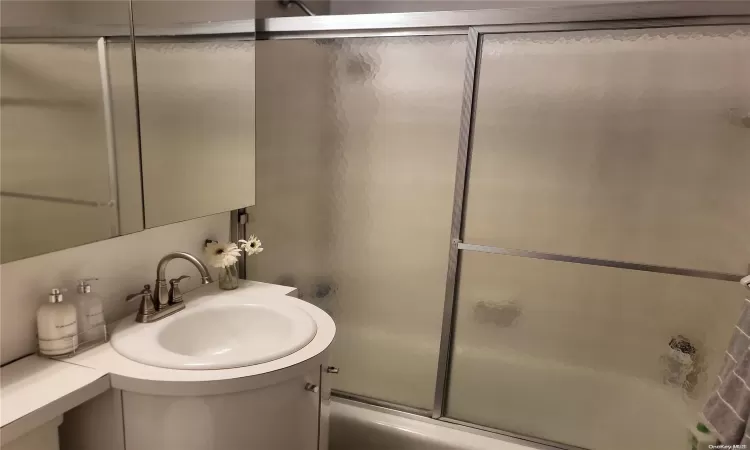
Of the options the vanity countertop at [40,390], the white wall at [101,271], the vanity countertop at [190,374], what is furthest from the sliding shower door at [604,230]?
the vanity countertop at [40,390]

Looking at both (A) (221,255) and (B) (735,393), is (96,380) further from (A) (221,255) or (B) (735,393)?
(B) (735,393)

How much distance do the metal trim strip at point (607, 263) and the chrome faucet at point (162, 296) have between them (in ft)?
2.65

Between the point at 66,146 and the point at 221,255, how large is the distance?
52 cm

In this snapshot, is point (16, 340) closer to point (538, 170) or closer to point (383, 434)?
point (383, 434)

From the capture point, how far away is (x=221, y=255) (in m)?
1.46

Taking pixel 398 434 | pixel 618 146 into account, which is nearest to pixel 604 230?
pixel 618 146

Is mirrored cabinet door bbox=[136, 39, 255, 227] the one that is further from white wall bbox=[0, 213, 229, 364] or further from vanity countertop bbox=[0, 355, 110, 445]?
vanity countertop bbox=[0, 355, 110, 445]

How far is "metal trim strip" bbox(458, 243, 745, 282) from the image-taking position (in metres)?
1.39

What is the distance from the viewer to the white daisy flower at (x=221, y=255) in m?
1.46

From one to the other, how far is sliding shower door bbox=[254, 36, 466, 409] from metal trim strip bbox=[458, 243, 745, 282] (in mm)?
143

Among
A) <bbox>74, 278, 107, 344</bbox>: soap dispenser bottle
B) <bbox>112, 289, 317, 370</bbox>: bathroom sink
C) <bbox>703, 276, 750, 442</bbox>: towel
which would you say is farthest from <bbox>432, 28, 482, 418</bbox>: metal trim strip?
<bbox>74, 278, 107, 344</bbox>: soap dispenser bottle

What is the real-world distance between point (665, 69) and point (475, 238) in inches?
27.5

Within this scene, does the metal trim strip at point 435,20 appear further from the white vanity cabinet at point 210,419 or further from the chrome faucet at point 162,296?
the white vanity cabinet at point 210,419

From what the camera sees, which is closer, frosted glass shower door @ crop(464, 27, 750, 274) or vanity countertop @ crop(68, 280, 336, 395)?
vanity countertop @ crop(68, 280, 336, 395)
